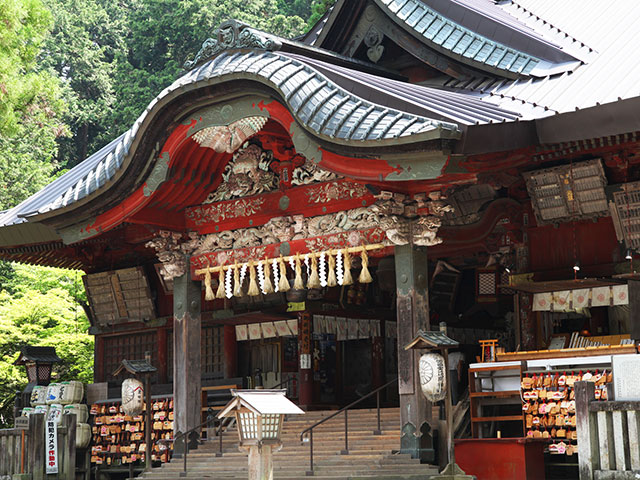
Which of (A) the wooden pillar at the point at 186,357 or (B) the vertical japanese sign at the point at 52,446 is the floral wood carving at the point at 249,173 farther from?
(B) the vertical japanese sign at the point at 52,446

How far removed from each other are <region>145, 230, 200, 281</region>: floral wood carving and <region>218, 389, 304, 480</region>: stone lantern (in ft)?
18.4

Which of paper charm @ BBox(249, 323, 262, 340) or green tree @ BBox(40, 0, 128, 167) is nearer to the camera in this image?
paper charm @ BBox(249, 323, 262, 340)

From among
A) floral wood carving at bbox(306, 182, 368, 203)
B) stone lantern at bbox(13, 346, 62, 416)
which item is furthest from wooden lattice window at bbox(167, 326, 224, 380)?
floral wood carving at bbox(306, 182, 368, 203)

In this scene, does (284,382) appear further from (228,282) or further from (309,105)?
(309,105)

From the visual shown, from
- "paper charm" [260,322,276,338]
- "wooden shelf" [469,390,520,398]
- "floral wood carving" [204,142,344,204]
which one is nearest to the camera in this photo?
"wooden shelf" [469,390,520,398]

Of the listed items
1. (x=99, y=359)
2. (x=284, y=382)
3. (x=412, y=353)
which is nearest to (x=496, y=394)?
(x=412, y=353)

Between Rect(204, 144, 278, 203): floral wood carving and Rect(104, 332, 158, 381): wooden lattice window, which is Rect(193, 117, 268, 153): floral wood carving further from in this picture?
Rect(104, 332, 158, 381): wooden lattice window

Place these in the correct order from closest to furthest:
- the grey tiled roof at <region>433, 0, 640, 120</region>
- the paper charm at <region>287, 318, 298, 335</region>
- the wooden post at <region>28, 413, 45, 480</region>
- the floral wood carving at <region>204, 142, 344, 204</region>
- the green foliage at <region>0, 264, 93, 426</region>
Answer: the grey tiled roof at <region>433, 0, 640, 120</region> < the floral wood carving at <region>204, 142, 344, 204</region> < the wooden post at <region>28, 413, 45, 480</region> < the paper charm at <region>287, 318, 298, 335</region> < the green foliage at <region>0, 264, 93, 426</region>

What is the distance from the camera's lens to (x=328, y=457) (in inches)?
494

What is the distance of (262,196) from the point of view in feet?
47.8

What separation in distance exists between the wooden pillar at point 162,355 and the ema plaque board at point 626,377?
10.8 meters

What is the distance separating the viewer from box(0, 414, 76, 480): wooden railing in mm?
14312

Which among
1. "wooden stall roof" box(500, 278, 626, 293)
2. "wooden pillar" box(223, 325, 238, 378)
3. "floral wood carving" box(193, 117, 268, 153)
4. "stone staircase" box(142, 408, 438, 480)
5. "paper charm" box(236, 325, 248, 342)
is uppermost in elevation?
"floral wood carving" box(193, 117, 268, 153)

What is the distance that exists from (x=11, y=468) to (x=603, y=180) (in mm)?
10018
